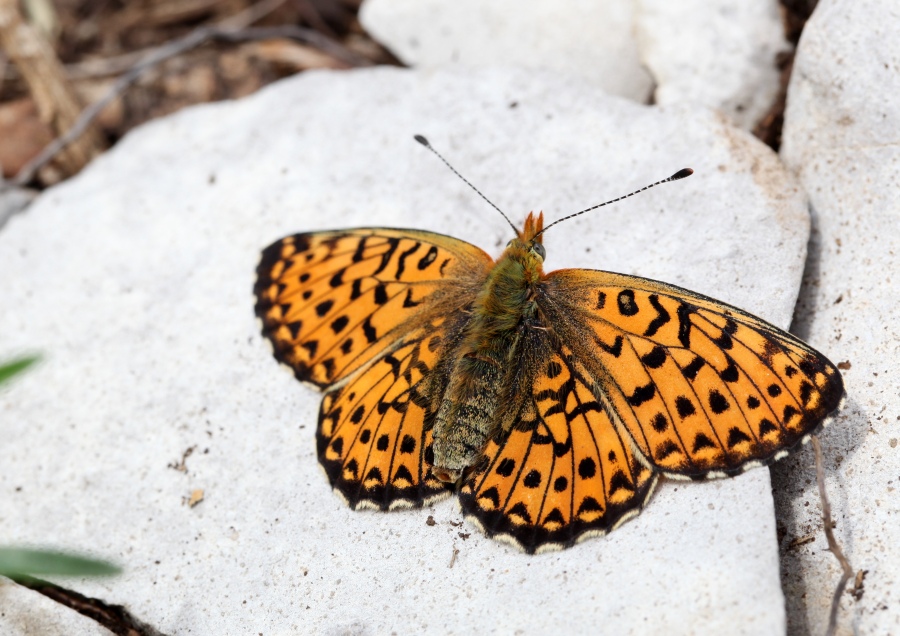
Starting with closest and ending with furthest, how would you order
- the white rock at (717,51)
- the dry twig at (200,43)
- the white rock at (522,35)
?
the white rock at (717,51)
the white rock at (522,35)
the dry twig at (200,43)

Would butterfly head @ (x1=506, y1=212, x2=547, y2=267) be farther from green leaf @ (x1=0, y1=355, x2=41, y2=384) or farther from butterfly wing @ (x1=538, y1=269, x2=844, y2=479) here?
green leaf @ (x1=0, y1=355, x2=41, y2=384)

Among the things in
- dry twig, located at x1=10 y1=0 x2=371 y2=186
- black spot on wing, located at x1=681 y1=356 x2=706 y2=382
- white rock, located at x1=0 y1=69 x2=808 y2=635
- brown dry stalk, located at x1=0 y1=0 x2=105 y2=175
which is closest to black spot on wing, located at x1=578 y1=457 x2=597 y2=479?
white rock, located at x1=0 y1=69 x2=808 y2=635

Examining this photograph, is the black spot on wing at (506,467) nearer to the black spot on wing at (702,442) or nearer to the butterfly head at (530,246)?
the black spot on wing at (702,442)

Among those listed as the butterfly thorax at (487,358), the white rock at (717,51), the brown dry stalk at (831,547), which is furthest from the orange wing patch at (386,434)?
the white rock at (717,51)

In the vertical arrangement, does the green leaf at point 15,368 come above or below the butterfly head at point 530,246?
below

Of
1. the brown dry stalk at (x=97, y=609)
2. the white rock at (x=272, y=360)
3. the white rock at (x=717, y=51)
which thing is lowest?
the brown dry stalk at (x=97, y=609)

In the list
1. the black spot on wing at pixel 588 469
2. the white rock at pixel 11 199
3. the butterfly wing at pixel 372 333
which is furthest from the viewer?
the white rock at pixel 11 199
